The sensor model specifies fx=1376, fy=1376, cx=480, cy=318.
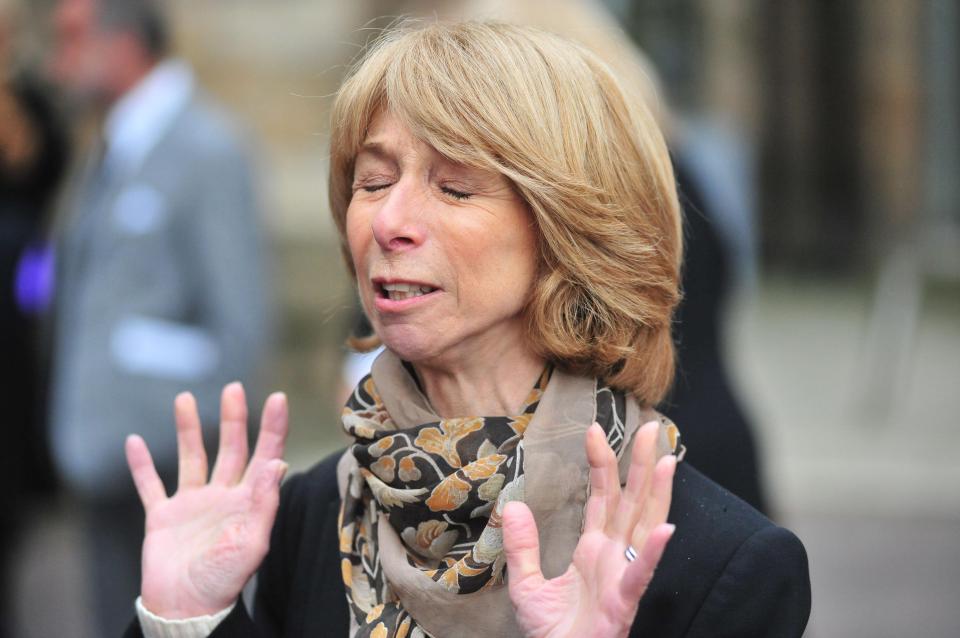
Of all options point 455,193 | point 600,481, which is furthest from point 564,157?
point 600,481

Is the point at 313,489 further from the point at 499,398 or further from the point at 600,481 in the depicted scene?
the point at 600,481

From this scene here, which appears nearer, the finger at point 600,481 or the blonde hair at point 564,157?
the finger at point 600,481

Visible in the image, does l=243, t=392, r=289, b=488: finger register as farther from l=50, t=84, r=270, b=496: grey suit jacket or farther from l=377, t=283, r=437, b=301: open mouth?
l=50, t=84, r=270, b=496: grey suit jacket

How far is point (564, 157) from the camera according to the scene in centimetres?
202

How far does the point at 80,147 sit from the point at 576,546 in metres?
6.15

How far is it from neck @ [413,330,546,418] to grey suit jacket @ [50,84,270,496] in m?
2.09

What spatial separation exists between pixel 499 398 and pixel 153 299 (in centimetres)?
218

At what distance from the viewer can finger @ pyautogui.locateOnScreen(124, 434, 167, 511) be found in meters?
2.26

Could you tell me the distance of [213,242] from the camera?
413 cm

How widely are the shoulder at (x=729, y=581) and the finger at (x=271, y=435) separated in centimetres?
65

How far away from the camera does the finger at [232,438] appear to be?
2266 mm

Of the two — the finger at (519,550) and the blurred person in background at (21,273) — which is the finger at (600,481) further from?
the blurred person in background at (21,273)

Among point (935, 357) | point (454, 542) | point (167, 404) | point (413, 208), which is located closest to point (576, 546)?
point (454, 542)

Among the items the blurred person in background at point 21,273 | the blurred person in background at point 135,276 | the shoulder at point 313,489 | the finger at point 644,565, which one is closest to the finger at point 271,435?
the shoulder at point 313,489
